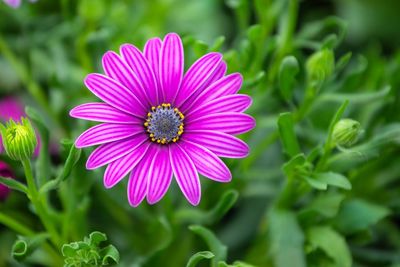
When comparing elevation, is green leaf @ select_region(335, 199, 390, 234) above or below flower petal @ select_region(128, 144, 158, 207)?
below

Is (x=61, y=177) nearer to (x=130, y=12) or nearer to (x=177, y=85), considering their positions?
(x=177, y=85)

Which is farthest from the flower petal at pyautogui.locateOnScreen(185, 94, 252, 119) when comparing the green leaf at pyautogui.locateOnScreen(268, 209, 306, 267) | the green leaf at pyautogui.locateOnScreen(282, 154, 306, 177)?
the green leaf at pyautogui.locateOnScreen(268, 209, 306, 267)

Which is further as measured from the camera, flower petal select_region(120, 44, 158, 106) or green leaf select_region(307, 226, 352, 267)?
green leaf select_region(307, 226, 352, 267)

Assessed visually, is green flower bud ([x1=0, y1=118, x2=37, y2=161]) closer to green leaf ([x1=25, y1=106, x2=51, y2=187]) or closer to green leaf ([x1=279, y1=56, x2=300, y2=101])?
green leaf ([x1=25, y1=106, x2=51, y2=187])

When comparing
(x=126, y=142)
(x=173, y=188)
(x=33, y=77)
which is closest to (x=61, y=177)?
(x=126, y=142)

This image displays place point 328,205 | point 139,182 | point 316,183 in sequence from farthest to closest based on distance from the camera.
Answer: point 328,205 → point 316,183 → point 139,182

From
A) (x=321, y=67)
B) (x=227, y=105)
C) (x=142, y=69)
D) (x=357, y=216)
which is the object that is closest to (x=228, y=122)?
(x=227, y=105)

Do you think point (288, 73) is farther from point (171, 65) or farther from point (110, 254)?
point (110, 254)
